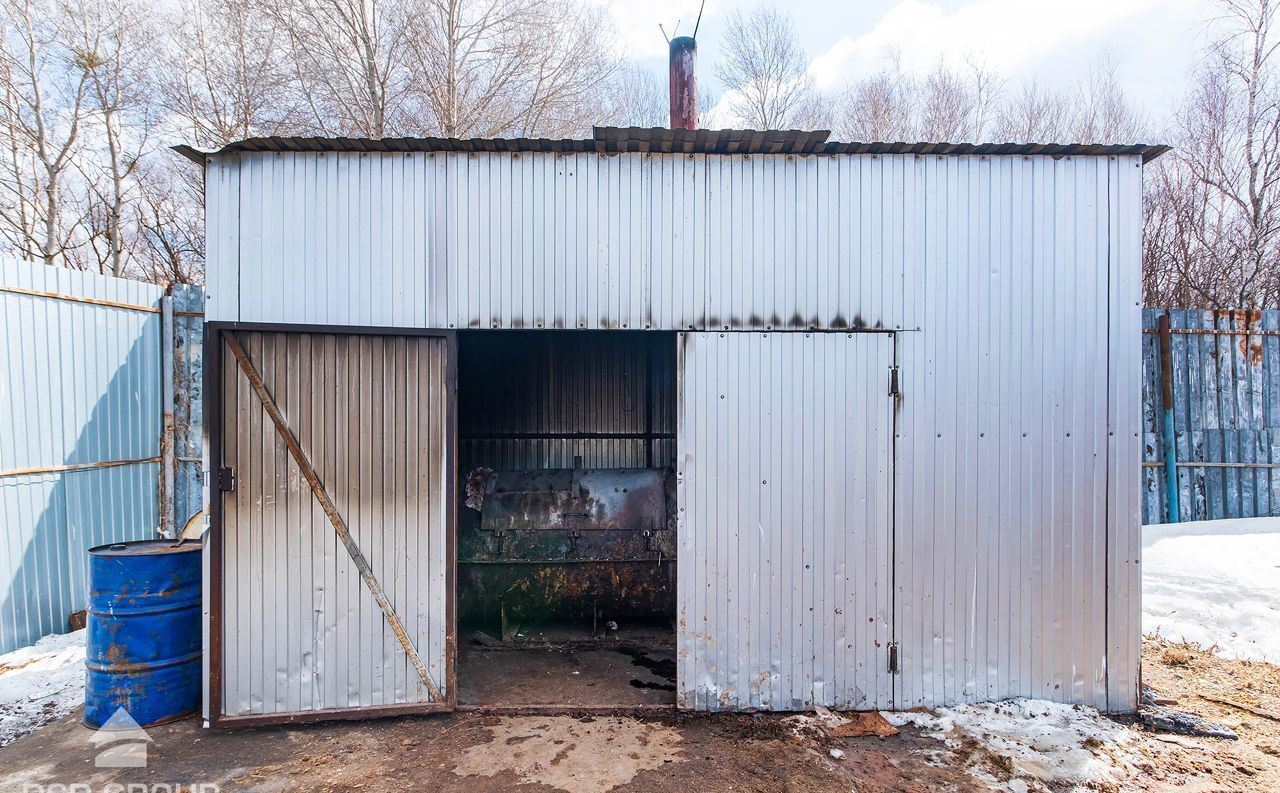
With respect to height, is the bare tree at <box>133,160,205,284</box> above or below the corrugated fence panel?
above

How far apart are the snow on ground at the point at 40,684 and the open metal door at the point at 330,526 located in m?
1.19

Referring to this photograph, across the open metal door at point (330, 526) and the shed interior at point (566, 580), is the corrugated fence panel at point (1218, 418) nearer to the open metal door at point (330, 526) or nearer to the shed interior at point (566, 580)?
the shed interior at point (566, 580)

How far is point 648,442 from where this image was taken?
659cm

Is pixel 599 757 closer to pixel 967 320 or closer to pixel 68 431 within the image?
pixel 967 320

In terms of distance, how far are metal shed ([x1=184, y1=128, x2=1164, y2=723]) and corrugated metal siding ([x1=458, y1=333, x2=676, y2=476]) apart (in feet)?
8.58

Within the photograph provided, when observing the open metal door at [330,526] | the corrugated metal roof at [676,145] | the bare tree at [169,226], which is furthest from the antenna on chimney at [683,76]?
Answer: the bare tree at [169,226]

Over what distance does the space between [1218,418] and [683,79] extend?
22.9 ft

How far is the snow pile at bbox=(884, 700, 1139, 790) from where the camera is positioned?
318 centimetres

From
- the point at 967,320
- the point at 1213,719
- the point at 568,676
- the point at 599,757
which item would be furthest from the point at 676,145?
the point at 1213,719

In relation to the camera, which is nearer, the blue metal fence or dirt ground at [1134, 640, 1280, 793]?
dirt ground at [1134, 640, 1280, 793]

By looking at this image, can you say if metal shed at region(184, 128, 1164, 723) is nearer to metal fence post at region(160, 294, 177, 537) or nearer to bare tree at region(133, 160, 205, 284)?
metal fence post at region(160, 294, 177, 537)

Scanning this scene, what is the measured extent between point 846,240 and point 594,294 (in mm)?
1563

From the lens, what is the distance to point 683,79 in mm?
4812

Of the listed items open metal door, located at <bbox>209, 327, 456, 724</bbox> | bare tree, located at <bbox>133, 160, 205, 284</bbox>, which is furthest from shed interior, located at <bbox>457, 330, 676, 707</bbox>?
bare tree, located at <bbox>133, 160, 205, 284</bbox>
